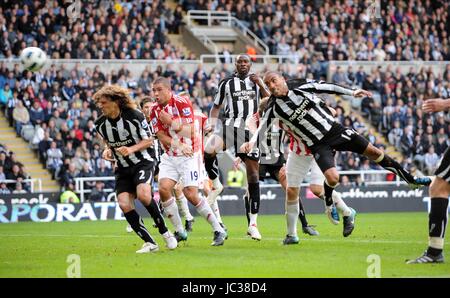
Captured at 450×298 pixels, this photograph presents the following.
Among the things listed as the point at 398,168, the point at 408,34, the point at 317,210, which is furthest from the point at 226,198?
the point at 408,34

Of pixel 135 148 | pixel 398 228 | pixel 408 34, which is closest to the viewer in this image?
pixel 135 148

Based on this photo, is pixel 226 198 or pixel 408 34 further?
pixel 408 34

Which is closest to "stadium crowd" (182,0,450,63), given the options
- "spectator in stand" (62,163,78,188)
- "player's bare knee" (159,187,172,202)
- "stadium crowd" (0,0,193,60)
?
"stadium crowd" (0,0,193,60)

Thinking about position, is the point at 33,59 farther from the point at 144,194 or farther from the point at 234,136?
the point at 144,194

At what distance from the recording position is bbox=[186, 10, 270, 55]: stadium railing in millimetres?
36281

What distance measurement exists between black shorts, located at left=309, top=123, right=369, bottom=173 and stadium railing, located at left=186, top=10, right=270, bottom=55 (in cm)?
2214

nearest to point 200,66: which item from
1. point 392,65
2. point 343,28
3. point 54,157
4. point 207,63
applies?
point 207,63

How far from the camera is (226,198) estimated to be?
26453mm

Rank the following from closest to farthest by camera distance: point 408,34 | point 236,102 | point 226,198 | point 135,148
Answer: point 135,148
point 236,102
point 226,198
point 408,34

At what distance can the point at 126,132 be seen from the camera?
1309 cm
